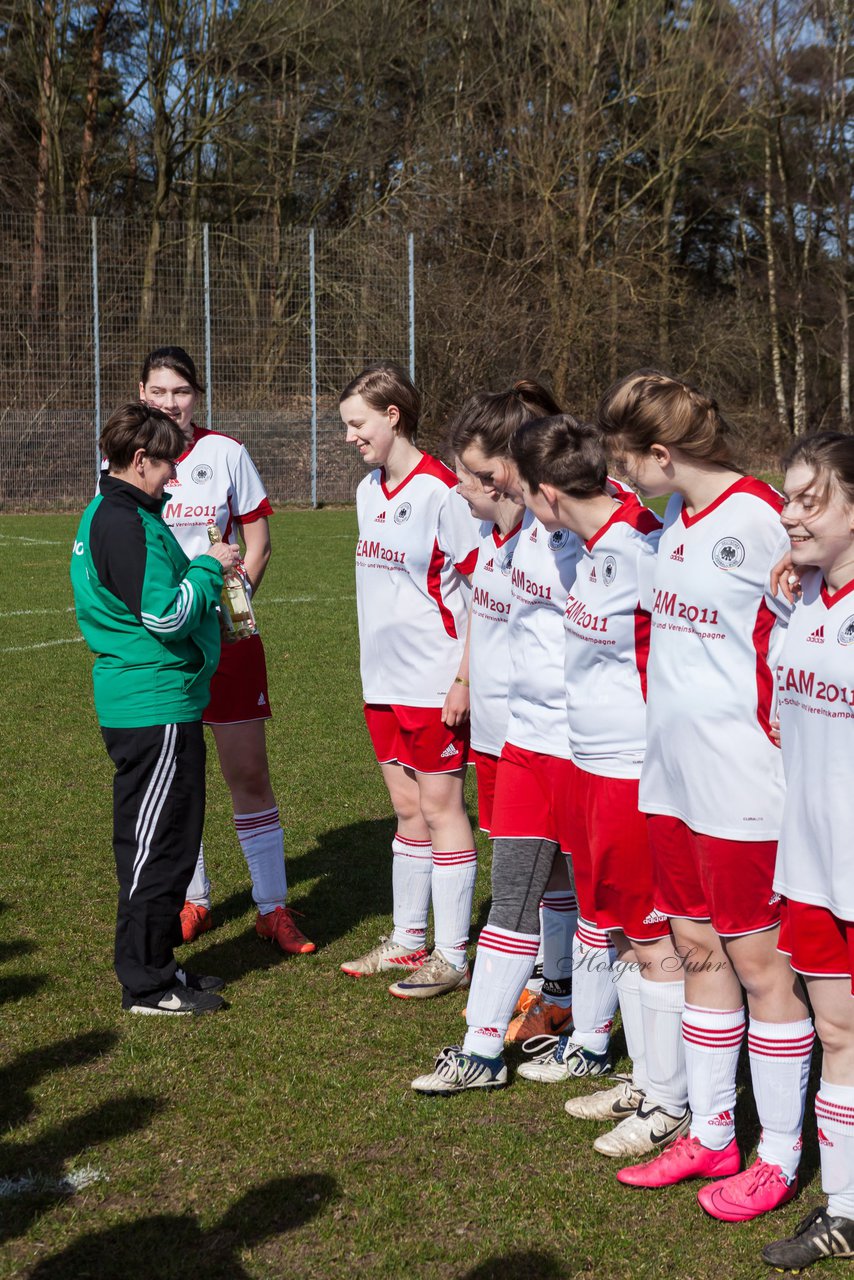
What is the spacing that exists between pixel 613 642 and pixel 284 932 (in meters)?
2.17

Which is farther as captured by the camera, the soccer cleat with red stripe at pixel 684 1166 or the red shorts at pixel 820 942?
the soccer cleat with red stripe at pixel 684 1166

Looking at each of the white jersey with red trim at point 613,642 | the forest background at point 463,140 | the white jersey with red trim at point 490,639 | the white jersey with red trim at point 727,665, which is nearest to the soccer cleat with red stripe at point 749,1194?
the white jersey with red trim at point 727,665

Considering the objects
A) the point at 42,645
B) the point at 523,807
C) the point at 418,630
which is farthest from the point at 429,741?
the point at 42,645

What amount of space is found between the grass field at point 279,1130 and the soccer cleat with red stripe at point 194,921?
7 centimetres

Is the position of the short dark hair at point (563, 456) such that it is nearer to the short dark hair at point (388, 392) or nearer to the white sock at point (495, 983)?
the short dark hair at point (388, 392)

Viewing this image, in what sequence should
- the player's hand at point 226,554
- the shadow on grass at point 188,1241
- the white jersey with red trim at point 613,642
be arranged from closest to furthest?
1. the shadow on grass at point 188,1241
2. the white jersey with red trim at point 613,642
3. the player's hand at point 226,554

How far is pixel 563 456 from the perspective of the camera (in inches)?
133

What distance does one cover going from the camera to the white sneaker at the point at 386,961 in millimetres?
4711

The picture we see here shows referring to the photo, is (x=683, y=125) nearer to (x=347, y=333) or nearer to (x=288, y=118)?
(x=288, y=118)

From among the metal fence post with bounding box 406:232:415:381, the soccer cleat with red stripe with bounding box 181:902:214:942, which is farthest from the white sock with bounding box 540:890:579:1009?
the metal fence post with bounding box 406:232:415:381

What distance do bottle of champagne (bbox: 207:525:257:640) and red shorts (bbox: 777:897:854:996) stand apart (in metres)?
2.28

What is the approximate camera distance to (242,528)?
511cm

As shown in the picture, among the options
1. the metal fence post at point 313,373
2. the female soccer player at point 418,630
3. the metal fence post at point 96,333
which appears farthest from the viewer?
the metal fence post at point 313,373

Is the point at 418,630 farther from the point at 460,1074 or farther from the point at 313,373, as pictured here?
the point at 313,373
